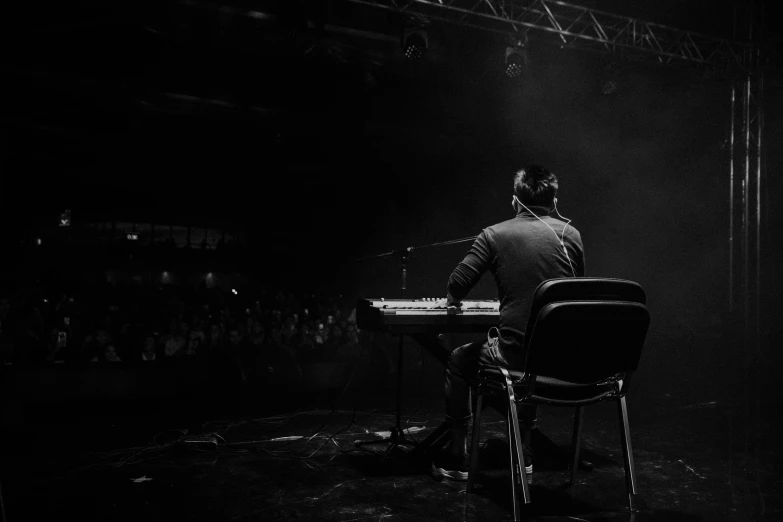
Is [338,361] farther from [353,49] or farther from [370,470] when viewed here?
[353,49]

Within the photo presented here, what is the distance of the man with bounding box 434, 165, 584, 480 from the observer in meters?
2.23

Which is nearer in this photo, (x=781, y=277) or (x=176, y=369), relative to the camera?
(x=176, y=369)

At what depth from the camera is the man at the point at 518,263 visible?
223 centimetres

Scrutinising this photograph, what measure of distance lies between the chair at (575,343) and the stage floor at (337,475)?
64cm

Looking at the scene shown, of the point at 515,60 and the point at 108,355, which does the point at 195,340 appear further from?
the point at 515,60

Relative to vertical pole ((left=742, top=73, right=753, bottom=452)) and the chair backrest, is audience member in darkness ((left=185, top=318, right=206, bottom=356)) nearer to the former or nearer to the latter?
the chair backrest

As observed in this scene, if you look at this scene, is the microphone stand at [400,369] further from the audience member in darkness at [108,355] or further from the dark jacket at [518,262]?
the audience member in darkness at [108,355]

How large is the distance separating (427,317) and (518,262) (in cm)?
67

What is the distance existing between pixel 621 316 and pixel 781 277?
6.07 meters

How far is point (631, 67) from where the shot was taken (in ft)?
23.5

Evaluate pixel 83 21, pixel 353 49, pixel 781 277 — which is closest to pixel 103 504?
pixel 353 49

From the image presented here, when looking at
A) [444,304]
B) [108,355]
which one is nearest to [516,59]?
[444,304]

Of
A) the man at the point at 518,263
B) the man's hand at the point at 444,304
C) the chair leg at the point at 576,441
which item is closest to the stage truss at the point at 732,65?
the man at the point at 518,263

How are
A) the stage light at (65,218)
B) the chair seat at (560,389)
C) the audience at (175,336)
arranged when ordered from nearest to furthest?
the chair seat at (560,389), the audience at (175,336), the stage light at (65,218)
